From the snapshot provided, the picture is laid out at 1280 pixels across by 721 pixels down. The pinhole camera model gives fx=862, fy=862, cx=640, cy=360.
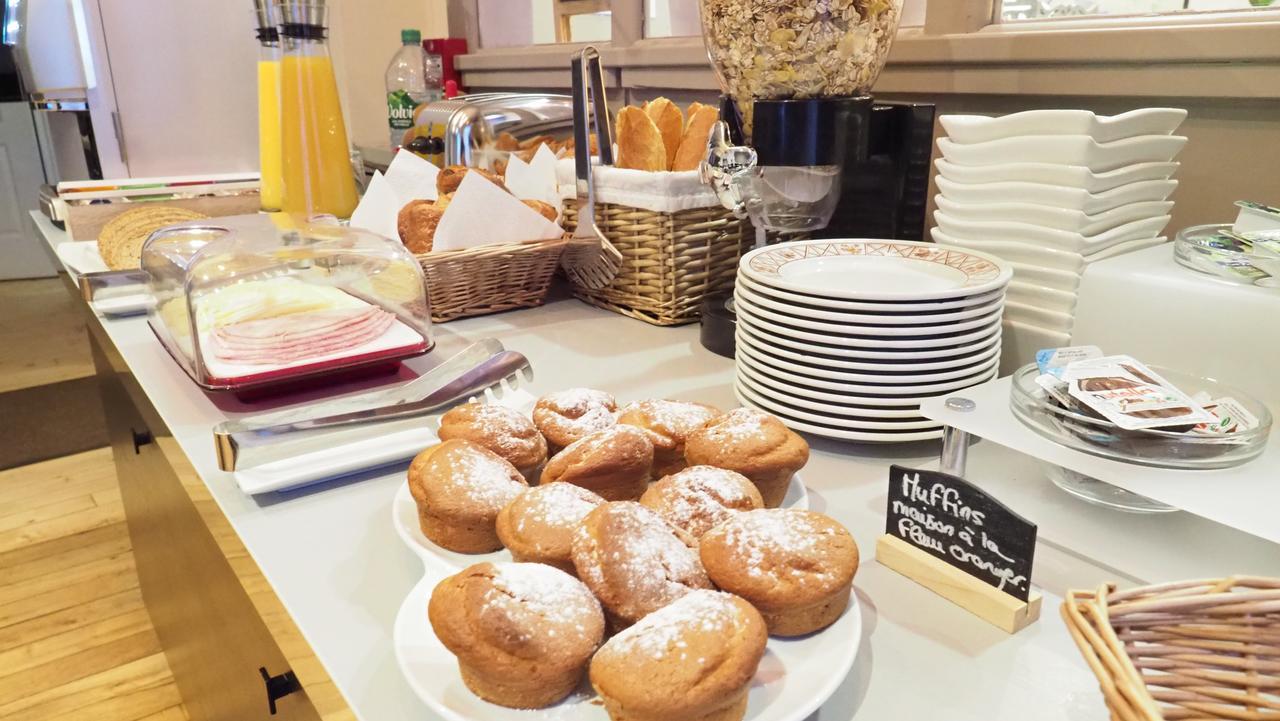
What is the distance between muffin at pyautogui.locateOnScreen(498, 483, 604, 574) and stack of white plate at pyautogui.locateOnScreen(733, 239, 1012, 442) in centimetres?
31

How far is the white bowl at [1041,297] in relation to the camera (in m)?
0.88

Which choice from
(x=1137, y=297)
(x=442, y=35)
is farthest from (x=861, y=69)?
(x=442, y=35)

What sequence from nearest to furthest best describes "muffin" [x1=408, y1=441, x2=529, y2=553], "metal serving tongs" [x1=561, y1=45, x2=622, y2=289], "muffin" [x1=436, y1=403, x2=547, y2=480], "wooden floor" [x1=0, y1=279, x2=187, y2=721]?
"muffin" [x1=408, y1=441, x2=529, y2=553] → "muffin" [x1=436, y1=403, x2=547, y2=480] → "metal serving tongs" [x1=561, y1=45, x2=622, y2=289] → "wooden floor" [x1=0, y1=279, x2=187, y2=721]

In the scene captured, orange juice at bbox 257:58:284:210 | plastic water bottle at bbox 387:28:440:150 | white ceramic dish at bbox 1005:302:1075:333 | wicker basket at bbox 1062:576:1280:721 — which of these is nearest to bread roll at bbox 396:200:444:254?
orange juice at bbox 257:58:284:210

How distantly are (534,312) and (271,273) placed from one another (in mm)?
398

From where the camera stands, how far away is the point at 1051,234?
2.90 feet

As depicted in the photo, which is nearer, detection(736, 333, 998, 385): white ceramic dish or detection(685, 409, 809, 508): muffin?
detection(685, 409, 809, 508): muffin

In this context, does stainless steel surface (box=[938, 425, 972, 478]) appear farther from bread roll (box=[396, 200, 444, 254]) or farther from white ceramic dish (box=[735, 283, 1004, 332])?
A: bread roll (box=[396, 200, 444, 254])

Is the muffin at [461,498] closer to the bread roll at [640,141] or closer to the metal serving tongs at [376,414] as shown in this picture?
the metal serving tongs at [376,414]

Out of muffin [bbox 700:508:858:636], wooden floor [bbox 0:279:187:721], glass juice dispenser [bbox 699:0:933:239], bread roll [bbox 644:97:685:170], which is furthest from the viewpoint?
wooden floor [bbox 0:279:187:721]

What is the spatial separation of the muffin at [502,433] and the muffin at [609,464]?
1.9 inches

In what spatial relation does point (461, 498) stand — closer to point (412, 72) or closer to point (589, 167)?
point (589, 167)

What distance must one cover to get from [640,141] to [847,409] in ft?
1.91

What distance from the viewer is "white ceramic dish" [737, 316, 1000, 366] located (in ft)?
2.64
